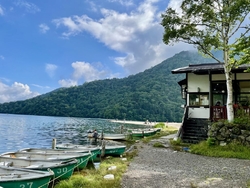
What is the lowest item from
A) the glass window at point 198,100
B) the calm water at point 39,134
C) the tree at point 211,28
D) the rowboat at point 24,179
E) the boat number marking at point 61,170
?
the calm water at point 39,134

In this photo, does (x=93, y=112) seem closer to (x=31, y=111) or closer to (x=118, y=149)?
(x=31, y=111)

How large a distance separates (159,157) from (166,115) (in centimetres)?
7718

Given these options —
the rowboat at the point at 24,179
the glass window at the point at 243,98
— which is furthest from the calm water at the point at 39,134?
the glass window at the point at 243,98

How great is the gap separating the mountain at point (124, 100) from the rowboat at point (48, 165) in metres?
77.7

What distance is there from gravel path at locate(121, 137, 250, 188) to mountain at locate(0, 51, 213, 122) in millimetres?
74512

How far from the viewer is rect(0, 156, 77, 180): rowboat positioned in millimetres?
8666

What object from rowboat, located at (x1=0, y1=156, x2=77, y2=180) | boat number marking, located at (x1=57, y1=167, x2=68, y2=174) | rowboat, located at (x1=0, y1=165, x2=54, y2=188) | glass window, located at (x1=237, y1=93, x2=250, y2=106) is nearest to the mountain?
glass window, located at (x1=237, y1=93, x2=250, y2=106)

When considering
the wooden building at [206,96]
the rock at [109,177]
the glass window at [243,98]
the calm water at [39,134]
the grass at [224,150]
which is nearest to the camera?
the rock at [109,177]

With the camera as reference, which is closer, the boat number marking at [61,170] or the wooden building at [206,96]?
the boat number marking at [61,170]

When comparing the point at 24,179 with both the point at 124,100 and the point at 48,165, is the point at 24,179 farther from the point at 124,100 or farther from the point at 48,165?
the point at 124,100

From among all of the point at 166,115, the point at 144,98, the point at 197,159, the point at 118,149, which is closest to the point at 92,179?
the point at 197,159

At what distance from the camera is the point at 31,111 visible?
12938 centimetres

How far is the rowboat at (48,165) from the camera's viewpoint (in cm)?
867

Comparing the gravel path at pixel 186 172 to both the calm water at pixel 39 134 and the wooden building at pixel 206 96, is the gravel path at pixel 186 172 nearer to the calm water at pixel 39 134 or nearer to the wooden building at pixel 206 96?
the wooden building at pixel 206 96
